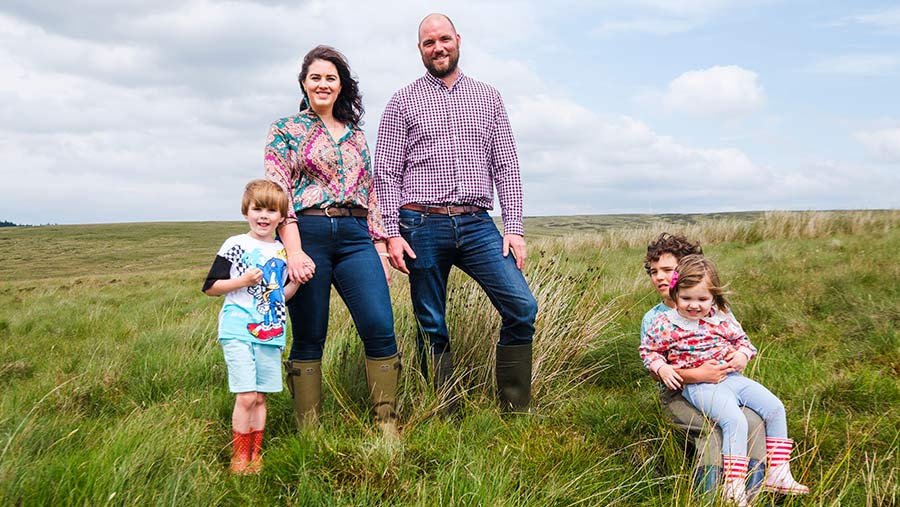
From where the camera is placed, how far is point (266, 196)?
2803mm

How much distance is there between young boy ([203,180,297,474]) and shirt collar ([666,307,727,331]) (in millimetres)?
1822

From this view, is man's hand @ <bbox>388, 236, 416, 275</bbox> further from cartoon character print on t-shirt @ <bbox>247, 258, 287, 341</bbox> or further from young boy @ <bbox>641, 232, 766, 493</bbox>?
young boy @ <bbox>641, 232, 766, 493</bbox>

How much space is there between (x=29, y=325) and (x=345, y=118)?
266 inches

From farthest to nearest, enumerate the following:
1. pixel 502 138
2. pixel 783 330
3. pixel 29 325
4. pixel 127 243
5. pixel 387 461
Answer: pixel 127 243 → pixel 29 325 → pixel 783 330 → pixel 502 138 → pixel 387 461

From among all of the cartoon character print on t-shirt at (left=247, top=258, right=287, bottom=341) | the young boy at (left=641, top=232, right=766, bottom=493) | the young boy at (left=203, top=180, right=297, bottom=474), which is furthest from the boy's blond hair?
the young boy at (left=641, top=232, right=766, bottom=493)

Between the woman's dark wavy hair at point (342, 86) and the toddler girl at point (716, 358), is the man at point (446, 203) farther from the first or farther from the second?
the toddler girl at point (716, 358)

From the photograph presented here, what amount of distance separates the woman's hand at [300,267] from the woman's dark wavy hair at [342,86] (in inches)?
33.5

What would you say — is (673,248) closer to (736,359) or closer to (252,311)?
(736,359)

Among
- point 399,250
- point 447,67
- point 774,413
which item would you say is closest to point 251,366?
point 399,250

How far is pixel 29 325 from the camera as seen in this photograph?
7660 mm

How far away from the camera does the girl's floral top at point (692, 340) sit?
108 inches

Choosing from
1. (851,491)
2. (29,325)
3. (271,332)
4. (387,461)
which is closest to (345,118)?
(271,332)

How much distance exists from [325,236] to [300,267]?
8.4 inches

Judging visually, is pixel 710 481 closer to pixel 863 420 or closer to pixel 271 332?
pixel 863 420
